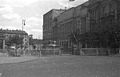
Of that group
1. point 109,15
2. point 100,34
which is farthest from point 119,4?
point 100,34

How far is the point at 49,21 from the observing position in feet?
433

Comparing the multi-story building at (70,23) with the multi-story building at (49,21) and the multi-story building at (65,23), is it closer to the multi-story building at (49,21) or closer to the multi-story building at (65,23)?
the multi-story building at (65,23)

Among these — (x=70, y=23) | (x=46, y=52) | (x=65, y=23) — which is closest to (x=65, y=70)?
(x=46, y=52)

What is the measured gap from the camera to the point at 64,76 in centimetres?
1439

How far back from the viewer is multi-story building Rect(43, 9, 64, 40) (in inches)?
4966

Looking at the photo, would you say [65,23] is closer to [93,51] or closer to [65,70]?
[93,51]

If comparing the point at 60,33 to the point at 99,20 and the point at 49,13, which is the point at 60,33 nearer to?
the point at 49,13

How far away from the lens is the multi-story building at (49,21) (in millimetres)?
126125

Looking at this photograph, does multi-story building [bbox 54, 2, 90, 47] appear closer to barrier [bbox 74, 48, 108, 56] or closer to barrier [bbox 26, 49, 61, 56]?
barrier [bbox 26, 49, 61, 56]

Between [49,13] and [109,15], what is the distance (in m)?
69.8

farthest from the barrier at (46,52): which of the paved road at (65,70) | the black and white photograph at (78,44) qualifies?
the paved road at (65,70)

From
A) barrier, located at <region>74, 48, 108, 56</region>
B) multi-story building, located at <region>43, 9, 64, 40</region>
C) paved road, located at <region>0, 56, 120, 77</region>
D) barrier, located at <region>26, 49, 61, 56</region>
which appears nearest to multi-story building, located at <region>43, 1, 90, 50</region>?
multi-story building, located at <region>43, 9, 64, 40</region>

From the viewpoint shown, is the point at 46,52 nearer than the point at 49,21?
Yes

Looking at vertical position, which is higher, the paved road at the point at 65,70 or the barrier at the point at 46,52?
the barrier at the point at 46,52
